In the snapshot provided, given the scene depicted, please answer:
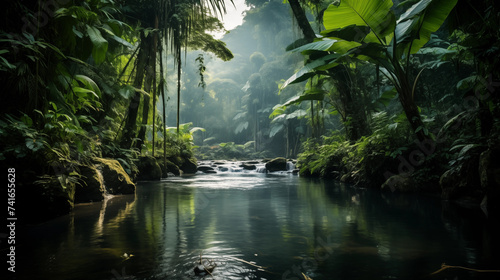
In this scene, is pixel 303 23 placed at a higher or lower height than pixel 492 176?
higher

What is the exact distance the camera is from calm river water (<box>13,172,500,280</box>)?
7.72 ft

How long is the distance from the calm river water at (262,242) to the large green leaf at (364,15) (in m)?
3.31

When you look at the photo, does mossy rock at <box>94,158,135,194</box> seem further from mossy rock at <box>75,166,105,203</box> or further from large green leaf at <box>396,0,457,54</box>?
large green leaf at <box>396,0,457,54</box>

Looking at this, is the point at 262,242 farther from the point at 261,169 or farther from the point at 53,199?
the point at 261,169

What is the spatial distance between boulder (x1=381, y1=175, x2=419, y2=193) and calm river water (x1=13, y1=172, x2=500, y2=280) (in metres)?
1.61

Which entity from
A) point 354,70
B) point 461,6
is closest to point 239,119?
point 354,70

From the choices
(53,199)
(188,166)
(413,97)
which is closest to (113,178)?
(53,199)

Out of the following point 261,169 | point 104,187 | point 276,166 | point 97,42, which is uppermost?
point 97,42

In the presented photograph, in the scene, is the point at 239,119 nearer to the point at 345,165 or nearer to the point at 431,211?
the point at 345,165

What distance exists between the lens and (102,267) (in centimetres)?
241

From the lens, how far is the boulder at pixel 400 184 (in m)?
6.92

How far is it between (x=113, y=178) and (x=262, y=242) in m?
4.54

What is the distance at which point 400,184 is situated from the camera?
7.08m

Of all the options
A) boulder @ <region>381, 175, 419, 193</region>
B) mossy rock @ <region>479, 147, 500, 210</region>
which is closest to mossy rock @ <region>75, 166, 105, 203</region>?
mossy rock @ <region>479, 147, 500, 210</region>
